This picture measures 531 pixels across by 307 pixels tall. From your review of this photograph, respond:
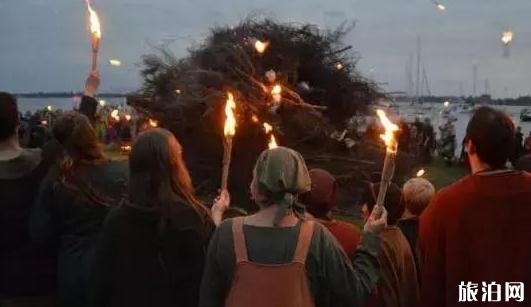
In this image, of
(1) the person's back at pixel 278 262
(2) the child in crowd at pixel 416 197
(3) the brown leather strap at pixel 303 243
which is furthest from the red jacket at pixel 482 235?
(2) the child in crowd at pixel 416 197

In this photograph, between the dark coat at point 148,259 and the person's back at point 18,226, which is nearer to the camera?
the dark coat at point 148,259

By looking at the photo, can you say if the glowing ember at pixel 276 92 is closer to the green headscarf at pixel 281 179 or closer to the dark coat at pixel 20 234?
the dark coat at pixel 20 234

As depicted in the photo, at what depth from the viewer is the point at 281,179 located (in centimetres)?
313

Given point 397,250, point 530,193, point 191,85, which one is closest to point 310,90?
point 191,85

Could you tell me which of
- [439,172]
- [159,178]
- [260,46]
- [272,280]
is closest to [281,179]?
[272,280]

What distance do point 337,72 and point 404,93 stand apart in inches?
97.0

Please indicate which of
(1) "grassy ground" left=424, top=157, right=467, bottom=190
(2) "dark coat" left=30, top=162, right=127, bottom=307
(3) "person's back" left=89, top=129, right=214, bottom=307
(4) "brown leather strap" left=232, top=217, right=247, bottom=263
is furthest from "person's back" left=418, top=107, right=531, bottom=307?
(1) "grassy ground" left=424, top=157, right=467, bottom=190

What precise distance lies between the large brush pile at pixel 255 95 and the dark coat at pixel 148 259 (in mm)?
6099

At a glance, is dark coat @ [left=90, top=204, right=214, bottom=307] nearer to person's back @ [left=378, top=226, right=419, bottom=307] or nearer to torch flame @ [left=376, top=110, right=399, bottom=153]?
torch flame @ [left=376, top=110, right=399, bottom=153]

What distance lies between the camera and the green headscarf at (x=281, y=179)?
123 inches

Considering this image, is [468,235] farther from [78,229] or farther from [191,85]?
[191,85]

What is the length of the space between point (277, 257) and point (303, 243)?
0.42ft

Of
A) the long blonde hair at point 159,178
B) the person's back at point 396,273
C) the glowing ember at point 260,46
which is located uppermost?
the glowing ember at point 260,46

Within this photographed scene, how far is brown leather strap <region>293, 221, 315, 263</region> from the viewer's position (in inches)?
122
